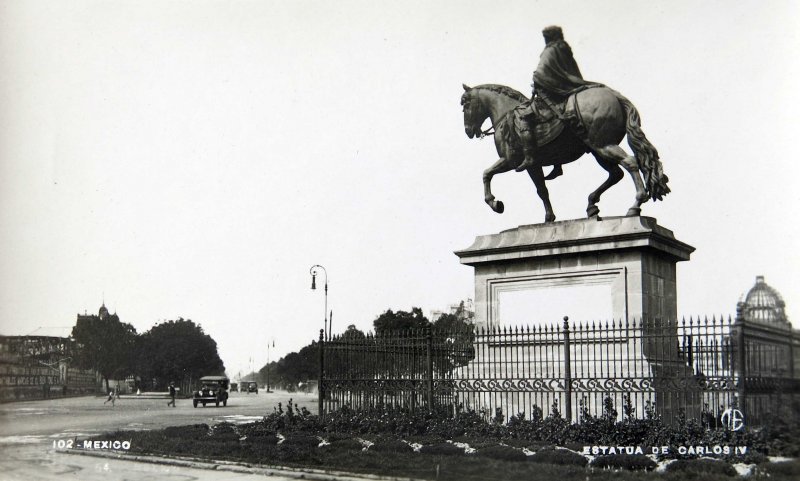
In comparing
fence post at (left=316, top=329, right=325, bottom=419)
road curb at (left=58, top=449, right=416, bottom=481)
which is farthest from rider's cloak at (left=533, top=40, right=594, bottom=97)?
road curb at (left=58, top=449, right=416, bottom=481)

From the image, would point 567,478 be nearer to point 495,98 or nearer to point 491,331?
point 491,331

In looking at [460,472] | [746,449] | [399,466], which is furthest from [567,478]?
[746,449]

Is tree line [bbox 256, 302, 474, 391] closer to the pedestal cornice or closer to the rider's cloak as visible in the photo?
the pedestal cornice

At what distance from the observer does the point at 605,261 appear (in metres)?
15.1

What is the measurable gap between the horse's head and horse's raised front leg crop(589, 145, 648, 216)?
3064 mm

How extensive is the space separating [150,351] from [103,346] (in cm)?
495

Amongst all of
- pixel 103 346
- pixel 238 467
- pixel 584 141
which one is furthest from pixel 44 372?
pixel 584 141

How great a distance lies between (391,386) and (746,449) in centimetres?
739

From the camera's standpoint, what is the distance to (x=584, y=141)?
51.1 ft

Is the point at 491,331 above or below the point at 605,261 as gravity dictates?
below

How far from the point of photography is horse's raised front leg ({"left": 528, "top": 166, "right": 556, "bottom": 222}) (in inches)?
654

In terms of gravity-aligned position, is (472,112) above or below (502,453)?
above

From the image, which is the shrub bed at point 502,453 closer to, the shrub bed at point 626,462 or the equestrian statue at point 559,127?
the shrub bed at point 626,462

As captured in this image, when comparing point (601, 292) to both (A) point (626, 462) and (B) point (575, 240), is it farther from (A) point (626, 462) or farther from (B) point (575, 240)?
(A) point (626, 462)
